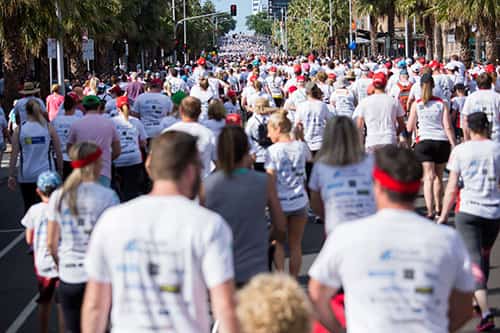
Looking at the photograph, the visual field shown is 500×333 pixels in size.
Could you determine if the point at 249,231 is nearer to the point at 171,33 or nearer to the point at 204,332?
the point at 204,332

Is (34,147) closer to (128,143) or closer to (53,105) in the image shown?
(128,143)

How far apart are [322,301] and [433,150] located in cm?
820

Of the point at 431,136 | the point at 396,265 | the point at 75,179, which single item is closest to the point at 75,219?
the point at 75,179

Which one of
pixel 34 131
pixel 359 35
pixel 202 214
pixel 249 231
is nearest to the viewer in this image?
pixel 202 214

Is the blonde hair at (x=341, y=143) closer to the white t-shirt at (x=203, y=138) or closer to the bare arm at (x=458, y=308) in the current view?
the bare arm at (x=458, y=308)

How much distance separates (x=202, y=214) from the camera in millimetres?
4082

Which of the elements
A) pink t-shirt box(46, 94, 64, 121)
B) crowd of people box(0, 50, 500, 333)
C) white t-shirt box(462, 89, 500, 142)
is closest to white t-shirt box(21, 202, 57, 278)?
crowd of people box(0, 50, 500, 333)

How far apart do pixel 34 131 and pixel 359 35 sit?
7517cm

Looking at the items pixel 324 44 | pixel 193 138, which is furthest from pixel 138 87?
pixel 324 44

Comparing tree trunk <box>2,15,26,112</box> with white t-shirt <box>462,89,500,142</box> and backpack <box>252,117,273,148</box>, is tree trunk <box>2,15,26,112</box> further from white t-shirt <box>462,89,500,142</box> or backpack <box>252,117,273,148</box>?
backpack <box>252,117,273,148</box>

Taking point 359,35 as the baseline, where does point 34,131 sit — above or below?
below

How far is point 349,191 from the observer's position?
21.4ft

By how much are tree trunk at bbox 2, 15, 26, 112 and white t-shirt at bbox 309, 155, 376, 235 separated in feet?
67.8

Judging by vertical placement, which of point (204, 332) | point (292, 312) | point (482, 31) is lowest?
A: point (204, 332)
